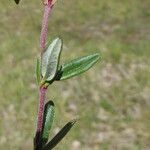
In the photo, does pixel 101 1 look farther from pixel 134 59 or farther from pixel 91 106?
pixel 91 106

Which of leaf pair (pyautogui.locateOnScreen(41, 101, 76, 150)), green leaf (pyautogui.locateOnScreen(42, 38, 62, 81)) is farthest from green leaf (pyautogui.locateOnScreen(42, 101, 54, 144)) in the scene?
green leaf (pyautogui.locateOnScreen(42, 38, 62, 81))

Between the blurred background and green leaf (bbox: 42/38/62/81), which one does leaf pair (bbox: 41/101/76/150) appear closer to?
green leaf (bbox: 42/38/62/81)

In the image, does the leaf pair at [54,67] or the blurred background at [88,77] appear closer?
the leaf pair at [54,67]

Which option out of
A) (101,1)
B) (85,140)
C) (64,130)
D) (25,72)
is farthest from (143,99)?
(64,130)

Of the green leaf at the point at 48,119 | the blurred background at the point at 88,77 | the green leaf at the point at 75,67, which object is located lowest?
the green leaf at the point at 48,119

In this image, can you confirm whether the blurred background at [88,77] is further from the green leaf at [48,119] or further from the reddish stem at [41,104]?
the reddish stem at [41,104]

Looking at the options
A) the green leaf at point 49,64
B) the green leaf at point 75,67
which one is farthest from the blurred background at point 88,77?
the green leaf at point 49,64
